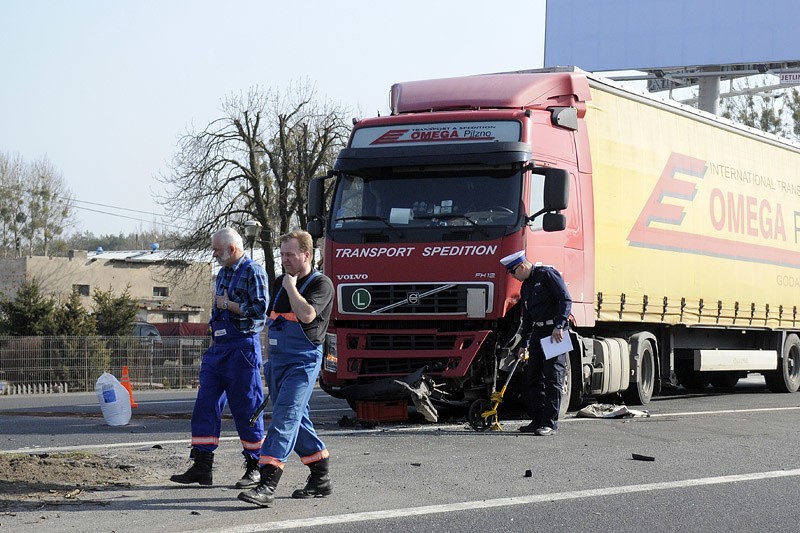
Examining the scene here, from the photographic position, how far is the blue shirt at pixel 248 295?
27.3ft

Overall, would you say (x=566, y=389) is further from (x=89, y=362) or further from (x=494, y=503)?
(x=89, y=362)

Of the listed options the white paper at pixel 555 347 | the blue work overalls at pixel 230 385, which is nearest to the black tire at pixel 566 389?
the white paper at pixel 555 347

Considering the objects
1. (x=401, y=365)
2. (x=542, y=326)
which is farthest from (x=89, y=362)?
(x=542, y=326)

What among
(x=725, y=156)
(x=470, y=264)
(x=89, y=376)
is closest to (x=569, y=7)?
(x=89, y=376)

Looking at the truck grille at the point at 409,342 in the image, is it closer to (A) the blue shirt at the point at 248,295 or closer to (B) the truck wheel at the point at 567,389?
(B) the truck wheel at the point at 567,389

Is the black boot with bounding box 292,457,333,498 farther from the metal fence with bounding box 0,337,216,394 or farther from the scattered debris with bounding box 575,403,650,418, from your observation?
the metal fence with bounding box 0,337,216,394

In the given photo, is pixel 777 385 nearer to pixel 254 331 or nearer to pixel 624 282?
pixel 624 282

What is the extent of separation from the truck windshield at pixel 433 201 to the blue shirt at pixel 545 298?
72cm

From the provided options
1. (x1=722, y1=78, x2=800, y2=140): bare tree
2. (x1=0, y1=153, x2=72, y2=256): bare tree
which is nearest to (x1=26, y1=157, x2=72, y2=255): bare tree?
(x1=0, y1=153, x2=72, y2=256): bare tree

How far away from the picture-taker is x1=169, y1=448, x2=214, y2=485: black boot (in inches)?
321

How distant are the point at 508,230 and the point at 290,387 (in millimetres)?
4961

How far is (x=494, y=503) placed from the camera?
763cm

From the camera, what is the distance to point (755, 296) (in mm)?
18641

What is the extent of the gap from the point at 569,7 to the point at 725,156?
87.0 feet
